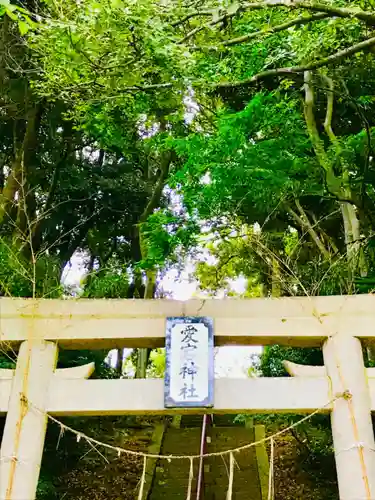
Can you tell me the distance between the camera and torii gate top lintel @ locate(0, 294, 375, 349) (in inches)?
163

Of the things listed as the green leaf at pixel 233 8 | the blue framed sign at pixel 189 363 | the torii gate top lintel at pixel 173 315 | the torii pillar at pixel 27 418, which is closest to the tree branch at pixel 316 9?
the green leaf at pixel 233 8

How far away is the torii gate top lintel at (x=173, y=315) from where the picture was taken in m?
4.13

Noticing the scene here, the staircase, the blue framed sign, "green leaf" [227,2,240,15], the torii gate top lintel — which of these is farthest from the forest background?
the staircase

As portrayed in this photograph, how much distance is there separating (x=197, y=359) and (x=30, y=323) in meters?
1.42

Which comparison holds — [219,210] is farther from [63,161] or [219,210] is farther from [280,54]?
[63,161]

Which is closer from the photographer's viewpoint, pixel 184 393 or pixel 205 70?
pixel 184 393

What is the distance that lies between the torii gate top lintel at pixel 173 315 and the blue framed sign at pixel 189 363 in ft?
0.36

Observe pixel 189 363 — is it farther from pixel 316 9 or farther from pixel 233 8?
pixel 316 9

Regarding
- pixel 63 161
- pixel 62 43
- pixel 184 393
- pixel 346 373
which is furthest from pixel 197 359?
pixel 63 161

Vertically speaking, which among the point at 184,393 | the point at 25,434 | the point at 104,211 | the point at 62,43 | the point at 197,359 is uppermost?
the point at 104,211

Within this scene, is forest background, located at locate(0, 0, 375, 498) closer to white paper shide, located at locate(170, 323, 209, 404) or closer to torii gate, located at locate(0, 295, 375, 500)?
torii gate, located at locate(0, 295, 375, 500)

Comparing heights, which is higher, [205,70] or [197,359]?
[205,70]

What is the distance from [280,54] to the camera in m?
6.75

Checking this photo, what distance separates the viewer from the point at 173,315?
4.25 m
